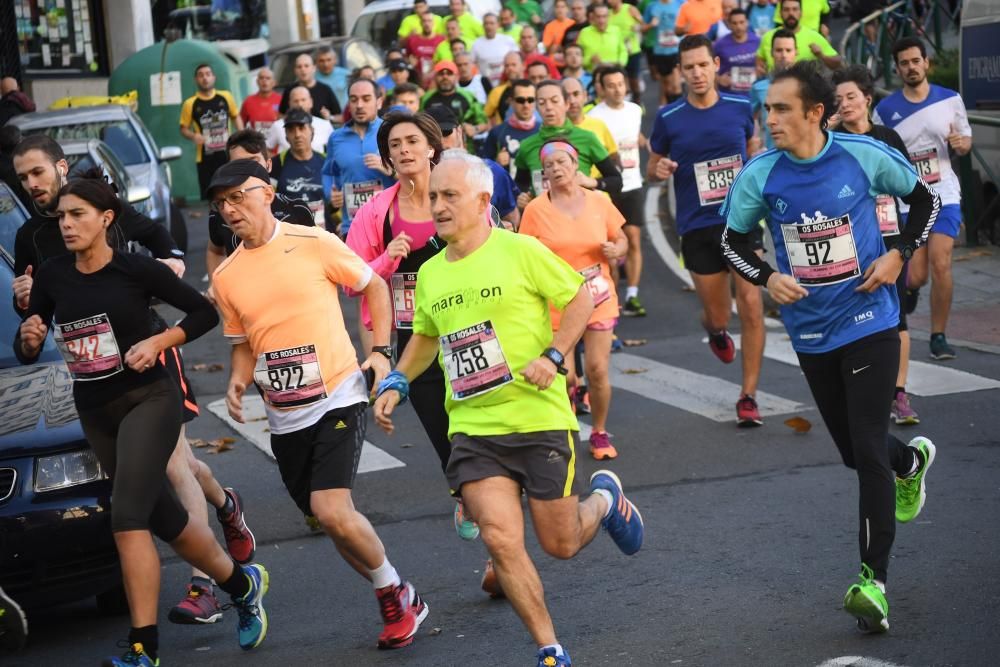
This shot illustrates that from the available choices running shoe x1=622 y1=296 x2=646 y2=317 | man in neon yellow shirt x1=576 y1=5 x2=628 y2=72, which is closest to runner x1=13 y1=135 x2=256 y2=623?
running shoe x1=622 y1=296 x2=646 y2=317

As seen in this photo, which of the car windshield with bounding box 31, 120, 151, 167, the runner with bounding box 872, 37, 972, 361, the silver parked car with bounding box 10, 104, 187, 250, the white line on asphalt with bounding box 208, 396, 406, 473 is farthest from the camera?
the car windshield with bounding box 31, 120, 151, 167

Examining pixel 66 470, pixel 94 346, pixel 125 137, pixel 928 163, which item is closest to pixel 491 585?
pixel 66 470

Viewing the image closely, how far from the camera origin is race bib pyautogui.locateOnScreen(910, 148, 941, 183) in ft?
36.1

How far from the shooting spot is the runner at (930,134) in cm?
1098

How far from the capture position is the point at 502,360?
19.1 feet

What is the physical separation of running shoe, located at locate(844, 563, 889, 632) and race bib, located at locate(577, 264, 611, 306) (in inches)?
149

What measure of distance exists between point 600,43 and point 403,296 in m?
15.7

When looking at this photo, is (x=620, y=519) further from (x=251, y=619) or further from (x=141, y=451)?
(x=141, y=451)

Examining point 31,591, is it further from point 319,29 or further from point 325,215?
point 319,29

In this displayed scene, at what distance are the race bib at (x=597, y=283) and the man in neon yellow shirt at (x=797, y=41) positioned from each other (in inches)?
247

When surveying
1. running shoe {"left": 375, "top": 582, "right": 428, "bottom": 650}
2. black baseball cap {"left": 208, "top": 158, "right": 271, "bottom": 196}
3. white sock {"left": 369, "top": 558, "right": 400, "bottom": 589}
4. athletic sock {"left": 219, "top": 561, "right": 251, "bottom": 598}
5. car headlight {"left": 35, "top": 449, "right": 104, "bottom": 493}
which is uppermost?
black baseball cap {"left": 208, "top": 158, "right": 271, "bottom": 196}

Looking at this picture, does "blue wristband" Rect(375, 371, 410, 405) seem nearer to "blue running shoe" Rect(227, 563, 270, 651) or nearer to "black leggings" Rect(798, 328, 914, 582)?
"blue running shoe" Rect(227, 563, 270, 651)

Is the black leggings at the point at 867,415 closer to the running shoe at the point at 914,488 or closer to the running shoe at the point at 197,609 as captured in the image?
the running shoe at the point at 914,488

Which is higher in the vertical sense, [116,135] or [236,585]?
[116,135]
